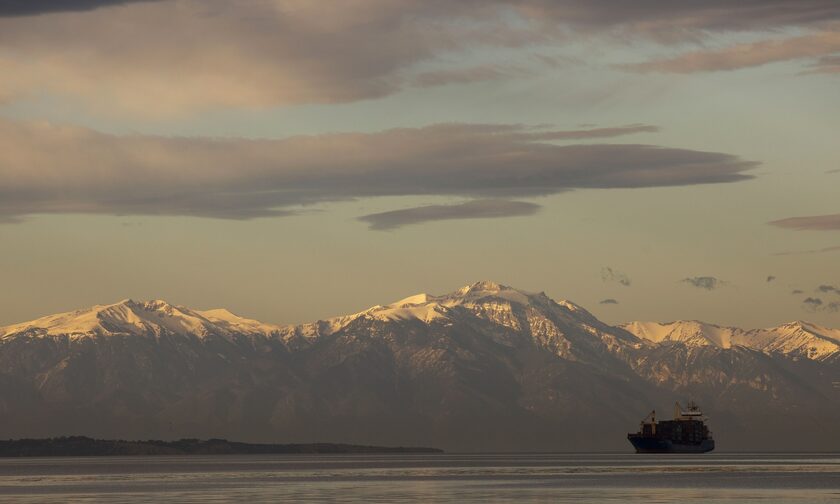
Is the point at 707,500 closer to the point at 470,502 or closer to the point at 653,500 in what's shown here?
the point at 653,500

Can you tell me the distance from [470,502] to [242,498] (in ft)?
102

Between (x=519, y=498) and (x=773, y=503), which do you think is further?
(x=519, y=498)

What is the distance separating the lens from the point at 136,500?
648 ft

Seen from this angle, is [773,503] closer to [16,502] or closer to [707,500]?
[707,500]

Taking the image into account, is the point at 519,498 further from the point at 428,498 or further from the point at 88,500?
the point at 88,500

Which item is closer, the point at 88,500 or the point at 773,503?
the point at 773,503

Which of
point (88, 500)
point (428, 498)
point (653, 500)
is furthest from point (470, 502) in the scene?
point (88, 500)

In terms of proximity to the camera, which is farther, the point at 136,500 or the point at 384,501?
the point at 136,500

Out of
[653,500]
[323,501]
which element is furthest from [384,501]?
[653,500]

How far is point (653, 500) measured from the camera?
18725cm

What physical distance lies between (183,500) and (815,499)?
82.1 meters

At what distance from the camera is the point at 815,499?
194375mm

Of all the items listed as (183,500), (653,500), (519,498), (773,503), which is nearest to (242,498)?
(183,500)

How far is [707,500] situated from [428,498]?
119ft
